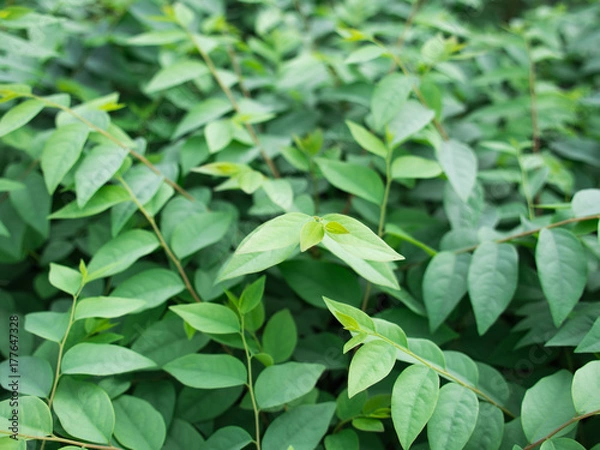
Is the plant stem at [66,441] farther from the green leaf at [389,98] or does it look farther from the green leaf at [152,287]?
the green leaf at [389,98]

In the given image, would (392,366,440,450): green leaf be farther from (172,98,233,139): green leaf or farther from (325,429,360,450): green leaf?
(172,98,233,139): green leaf

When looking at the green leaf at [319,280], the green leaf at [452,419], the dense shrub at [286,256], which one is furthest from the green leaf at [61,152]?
the green leaf at [452,419]

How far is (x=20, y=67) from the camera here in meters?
0.85

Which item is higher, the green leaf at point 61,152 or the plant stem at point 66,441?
the green leaf at point 61,152

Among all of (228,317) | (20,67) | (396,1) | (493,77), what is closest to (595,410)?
(228,317)

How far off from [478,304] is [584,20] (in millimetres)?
997

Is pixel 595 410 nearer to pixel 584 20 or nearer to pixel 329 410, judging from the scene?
pixel 329 410

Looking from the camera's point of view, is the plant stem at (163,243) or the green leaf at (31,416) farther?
the plant stem at (163,243)

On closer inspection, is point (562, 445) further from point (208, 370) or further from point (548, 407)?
point (208, 370)

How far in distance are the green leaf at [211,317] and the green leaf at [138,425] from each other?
0.39ft

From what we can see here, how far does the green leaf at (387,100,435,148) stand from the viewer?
0.73 meters

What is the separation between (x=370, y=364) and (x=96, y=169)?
45 centimetres

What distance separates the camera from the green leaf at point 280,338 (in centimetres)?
65

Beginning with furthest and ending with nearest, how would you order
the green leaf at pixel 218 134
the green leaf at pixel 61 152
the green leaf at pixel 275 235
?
1. the green leaf at pixel 218 134
2. the green leaf at pixel 61 152
3. the green leaf at pixel 275 235
